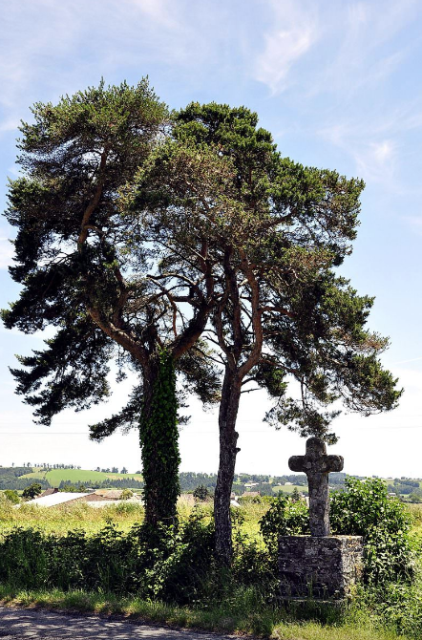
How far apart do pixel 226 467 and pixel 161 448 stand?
6.23 feet

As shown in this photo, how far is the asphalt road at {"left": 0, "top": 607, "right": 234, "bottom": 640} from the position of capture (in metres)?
8.69

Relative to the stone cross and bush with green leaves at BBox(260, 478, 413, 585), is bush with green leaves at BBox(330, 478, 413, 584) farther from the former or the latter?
the stone cross

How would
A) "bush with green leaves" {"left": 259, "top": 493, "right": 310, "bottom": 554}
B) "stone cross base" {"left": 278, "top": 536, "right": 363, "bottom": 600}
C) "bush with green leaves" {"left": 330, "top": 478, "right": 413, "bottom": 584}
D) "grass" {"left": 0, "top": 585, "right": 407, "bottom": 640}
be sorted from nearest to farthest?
"grass" {"left": 0, "top": 585, "right": 407, "bottom": 640} → "stone cross base" {"left": 278, "top": 536, "right": 363, "bottom": 600} → "bush with green leaves" {"left": 330, "top": 478, "right": 413, "bottom": 584} → "bush with green leaves" {"left": 259, "top": 493, "right": 310, "bottom": 554}

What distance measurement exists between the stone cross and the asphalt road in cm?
285

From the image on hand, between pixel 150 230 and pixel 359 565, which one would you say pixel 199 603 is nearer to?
pixel 359 565

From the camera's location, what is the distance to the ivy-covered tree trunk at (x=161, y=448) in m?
15.0

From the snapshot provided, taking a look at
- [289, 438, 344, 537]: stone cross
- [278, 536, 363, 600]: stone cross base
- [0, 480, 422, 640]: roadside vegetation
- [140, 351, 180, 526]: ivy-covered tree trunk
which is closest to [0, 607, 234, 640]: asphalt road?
[0, 480, 422, 640]: roadside vegetation

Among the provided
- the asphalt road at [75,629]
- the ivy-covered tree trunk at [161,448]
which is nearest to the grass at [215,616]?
the asphalt road at [75,629]

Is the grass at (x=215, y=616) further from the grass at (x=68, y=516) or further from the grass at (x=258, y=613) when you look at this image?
the grass at (x=68, y=516)

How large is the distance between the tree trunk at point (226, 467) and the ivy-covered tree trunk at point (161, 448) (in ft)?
4.57

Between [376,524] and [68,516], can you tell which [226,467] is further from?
[68,516]

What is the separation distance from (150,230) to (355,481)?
7.69m

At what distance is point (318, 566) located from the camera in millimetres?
10367

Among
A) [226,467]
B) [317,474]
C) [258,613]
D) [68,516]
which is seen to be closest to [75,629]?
[258,613]
